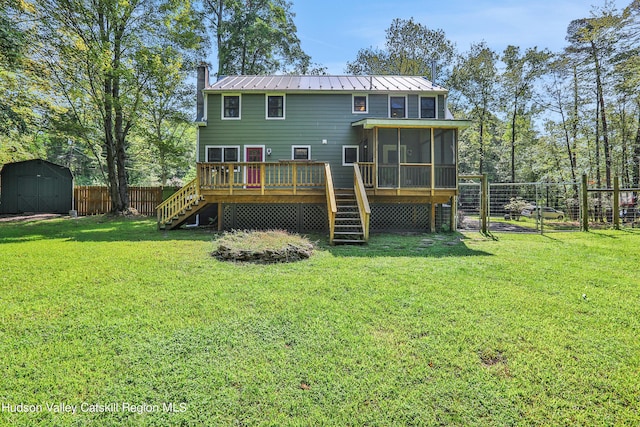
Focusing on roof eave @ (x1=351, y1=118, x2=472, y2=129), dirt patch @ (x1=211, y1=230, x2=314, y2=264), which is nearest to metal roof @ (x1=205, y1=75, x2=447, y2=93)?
roof eave @ (x1=351, y1=118, x2=472, y2=129)

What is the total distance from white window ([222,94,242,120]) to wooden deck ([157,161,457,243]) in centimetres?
324

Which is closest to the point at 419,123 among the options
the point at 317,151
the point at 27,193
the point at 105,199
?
the point at 317,151

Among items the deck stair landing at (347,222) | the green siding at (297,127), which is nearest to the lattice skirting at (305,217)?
the deck stair landing at (347,222)

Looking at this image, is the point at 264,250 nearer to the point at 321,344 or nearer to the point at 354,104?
the point at 321,344

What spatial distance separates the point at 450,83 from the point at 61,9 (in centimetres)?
2212

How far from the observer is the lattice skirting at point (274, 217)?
10656 mm

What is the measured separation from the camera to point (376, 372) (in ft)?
8.23

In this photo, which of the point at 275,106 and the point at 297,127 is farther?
the point at 275,106

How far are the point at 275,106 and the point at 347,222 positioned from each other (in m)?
6.29

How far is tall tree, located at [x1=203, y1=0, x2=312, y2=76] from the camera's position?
20.7 metres

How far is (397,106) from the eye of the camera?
12367 millimetres

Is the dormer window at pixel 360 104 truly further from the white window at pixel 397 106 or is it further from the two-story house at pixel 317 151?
the white window at pixel 397 106

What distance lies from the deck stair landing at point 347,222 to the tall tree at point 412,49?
15.2 metres

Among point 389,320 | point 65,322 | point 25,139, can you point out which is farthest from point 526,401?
point 25,139
